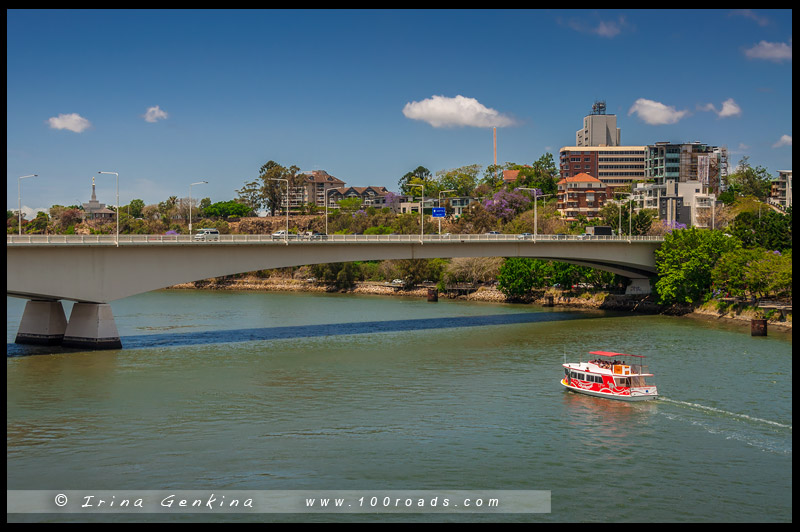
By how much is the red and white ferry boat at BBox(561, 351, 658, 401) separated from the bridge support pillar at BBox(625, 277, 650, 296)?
50.7m

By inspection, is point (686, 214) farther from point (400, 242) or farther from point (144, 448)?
point (144, 448)

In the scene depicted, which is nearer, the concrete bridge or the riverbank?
the concrete bridge

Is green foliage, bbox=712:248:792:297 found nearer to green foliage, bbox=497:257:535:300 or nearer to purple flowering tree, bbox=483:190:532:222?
green foliage, bbox=497:257:535:300

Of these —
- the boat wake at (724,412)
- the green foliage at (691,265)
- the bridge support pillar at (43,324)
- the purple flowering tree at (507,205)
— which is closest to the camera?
the boat wake at (724,412)

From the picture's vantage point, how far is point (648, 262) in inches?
3504

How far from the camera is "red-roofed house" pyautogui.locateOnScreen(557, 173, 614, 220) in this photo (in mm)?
156250

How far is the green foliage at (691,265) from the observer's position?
8100 centimetres

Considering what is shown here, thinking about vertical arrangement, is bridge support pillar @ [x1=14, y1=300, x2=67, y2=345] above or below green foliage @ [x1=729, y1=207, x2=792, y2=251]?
below

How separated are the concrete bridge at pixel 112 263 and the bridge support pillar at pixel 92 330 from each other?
0.21ft

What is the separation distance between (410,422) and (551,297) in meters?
63.9

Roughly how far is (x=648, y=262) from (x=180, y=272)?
52261 mm

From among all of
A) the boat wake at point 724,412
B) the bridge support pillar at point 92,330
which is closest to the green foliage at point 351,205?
the bridge support pillar at point 92,330

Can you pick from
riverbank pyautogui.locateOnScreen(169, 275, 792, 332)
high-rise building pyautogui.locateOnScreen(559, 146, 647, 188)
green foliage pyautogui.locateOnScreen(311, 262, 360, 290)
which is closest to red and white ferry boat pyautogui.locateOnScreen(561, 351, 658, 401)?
riverbank pyautogui.locateOnScreen(169, 275, 792, 332)

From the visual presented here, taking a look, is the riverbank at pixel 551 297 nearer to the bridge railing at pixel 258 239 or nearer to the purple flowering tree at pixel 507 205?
the bridge railing at pixel 258 239
